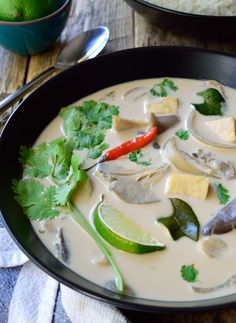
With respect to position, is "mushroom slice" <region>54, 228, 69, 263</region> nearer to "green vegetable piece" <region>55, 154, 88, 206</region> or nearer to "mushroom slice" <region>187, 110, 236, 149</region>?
"green vegetable piece" <region>55, 154, 88, 206</region>

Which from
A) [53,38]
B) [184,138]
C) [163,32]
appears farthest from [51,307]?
[163,32]

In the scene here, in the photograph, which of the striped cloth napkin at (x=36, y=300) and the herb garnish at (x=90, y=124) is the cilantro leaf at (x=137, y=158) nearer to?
the herb garnish at (x=90, y=124)

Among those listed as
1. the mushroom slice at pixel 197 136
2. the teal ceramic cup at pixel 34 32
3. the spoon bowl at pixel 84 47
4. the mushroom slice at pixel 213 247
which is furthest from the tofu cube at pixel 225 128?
the teal ceramic cup at pixel 34 32

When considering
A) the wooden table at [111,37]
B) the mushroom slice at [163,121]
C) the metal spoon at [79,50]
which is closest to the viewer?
the mushroom slice at [163,121]

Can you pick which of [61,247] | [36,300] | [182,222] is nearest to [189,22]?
[182,222]

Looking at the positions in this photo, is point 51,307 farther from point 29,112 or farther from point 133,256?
point 29,112

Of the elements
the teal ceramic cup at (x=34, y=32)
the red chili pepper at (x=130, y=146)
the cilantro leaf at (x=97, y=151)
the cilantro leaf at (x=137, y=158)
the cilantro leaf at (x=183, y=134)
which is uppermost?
the teal ceramic cup at (x=34, y=32)

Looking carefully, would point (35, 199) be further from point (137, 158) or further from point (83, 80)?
point (83, 80)
